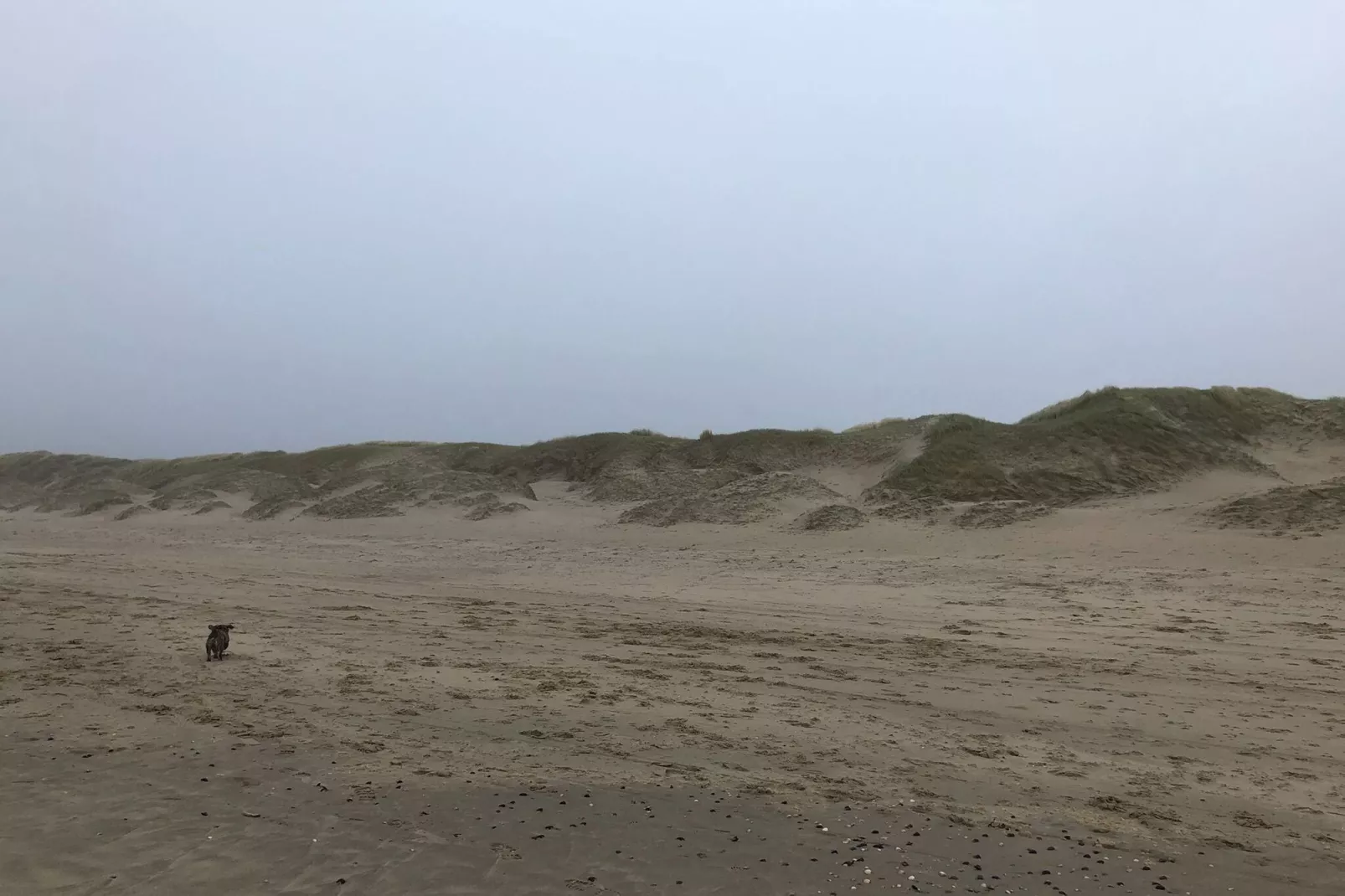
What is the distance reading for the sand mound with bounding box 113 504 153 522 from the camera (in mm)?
27156

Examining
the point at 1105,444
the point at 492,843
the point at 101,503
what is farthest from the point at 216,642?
the point at 101,503

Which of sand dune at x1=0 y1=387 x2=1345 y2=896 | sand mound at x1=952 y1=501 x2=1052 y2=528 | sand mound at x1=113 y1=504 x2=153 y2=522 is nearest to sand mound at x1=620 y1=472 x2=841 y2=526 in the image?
sand mound at x1=952 y1=501 x2=1052 y2=528

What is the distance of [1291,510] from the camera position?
44.4 ft

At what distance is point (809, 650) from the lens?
7805mm

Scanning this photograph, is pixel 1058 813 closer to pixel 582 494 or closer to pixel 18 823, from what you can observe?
pixel 18 823

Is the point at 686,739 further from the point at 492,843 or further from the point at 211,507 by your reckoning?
the point at 211,507

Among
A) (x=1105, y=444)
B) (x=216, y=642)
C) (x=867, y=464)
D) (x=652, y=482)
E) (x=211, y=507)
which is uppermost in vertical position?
(x=1105, y=444)

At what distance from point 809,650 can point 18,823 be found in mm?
6158

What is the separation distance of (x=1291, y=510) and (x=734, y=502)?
36.7ft

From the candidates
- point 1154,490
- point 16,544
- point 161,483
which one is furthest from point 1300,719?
point 161,483

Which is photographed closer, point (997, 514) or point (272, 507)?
point (997, 514)

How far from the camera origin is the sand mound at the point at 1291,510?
1297cm

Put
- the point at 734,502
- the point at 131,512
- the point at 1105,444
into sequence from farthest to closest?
the point at 131,512 < the point at 1105,444 < the point at 734,502

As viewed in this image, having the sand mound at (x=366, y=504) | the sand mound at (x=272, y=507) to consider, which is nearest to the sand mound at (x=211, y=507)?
the sand mound at (x=272, y=507)
